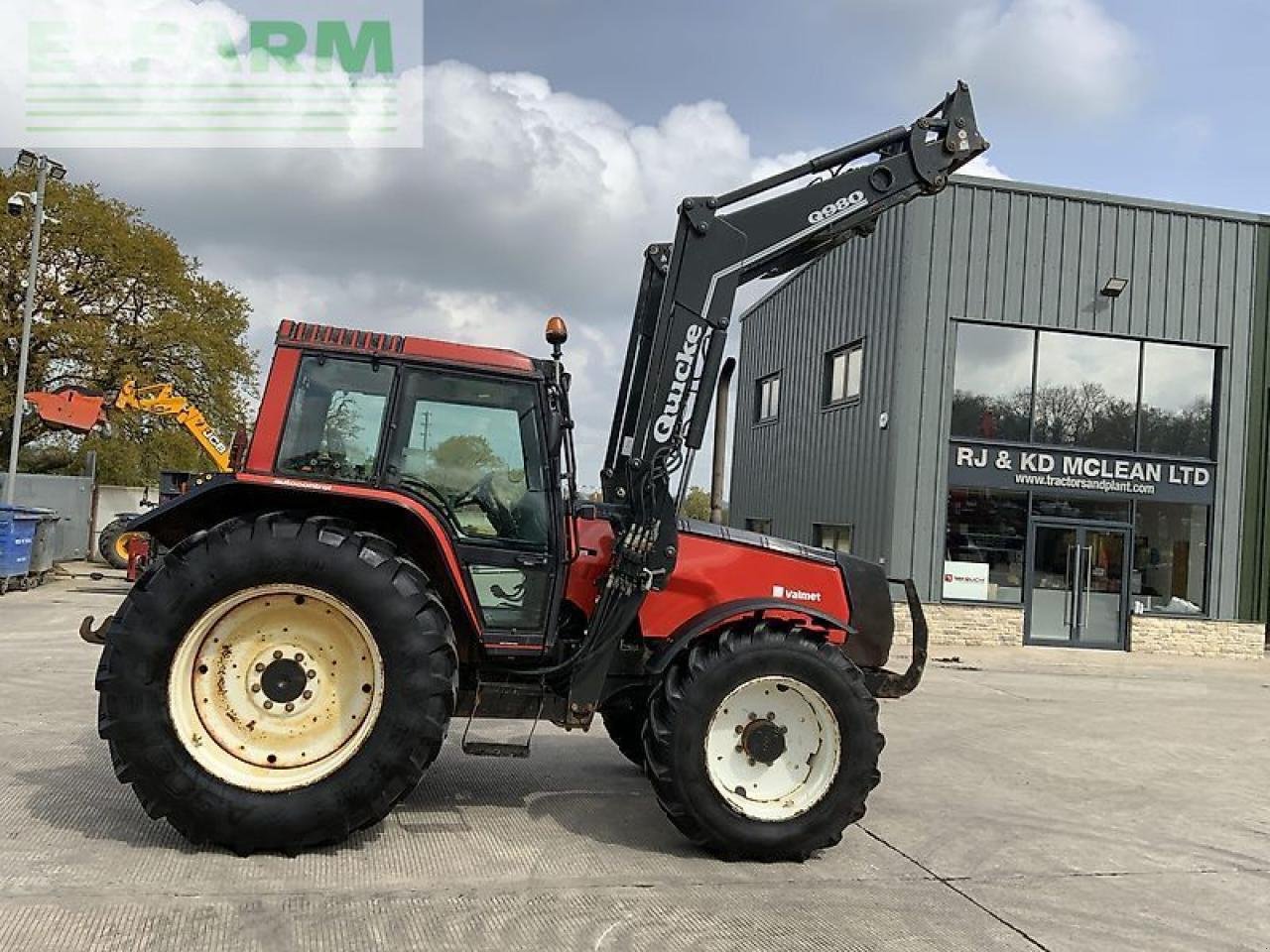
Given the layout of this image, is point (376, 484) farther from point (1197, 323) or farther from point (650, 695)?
point (1197, 323)

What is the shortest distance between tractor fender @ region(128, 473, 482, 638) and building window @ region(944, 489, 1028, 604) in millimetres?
12452

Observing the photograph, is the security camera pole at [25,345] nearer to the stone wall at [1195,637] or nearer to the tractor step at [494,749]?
the tractor step at [494,749]

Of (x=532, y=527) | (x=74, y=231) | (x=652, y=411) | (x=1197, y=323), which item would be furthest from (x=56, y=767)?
(x=74, y=231)

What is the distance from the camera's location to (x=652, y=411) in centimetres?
560

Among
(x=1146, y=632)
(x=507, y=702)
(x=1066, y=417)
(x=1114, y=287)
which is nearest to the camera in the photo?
(x=507, y=702)

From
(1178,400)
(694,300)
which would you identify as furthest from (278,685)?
(1178,400)

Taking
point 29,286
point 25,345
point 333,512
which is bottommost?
point 333,512

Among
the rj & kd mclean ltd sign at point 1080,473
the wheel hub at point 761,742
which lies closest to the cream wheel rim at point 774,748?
the wheel hub at point 761,742

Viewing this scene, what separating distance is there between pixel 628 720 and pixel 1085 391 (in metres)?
13.0

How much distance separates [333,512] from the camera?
17.4 feet

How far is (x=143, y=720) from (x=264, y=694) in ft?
1.78

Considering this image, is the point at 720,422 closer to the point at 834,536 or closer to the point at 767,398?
the point at 834,536

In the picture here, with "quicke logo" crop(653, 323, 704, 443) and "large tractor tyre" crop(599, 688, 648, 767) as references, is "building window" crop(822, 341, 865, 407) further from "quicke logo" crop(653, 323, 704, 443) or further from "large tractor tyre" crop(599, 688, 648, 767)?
Answer: "quicke logo" crop(653, 323, 704, 443)

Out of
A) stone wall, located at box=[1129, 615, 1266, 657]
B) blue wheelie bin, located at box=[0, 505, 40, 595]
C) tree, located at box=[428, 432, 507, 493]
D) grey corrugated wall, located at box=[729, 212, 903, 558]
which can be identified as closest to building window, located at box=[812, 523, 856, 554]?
grey corrugated wall, located at box=[729, 212, 903, 558]
